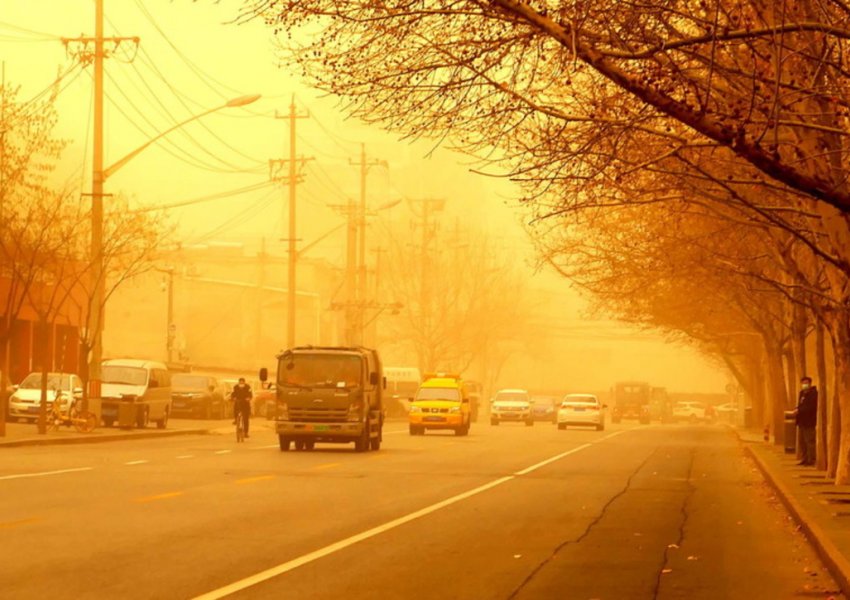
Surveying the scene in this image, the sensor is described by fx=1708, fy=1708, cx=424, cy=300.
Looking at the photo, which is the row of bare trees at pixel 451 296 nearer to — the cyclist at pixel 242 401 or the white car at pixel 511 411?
the white car at pixel 511 411

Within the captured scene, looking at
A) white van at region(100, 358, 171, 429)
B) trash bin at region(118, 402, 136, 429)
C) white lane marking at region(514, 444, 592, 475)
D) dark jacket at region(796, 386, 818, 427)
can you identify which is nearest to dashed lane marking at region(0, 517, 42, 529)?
white lane marking at region(514, 444, 592, 475)

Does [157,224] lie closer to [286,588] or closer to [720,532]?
[720,532]

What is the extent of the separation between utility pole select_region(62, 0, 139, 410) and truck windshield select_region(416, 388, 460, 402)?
1372cm

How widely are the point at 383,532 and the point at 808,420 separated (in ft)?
66.6

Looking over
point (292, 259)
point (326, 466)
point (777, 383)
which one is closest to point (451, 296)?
point (292, 259)

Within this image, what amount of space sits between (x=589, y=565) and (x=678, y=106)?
425 cm

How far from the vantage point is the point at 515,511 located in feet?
72.6

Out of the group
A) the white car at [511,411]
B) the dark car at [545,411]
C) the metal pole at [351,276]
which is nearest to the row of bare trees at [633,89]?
the metal pole at [351,276]

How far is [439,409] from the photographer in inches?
2258

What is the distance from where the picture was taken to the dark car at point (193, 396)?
228 ft

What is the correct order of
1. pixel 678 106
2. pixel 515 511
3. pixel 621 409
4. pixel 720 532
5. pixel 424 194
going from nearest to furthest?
pixel 678 106 → pixel 720 532 → pixel 515 511 → pixel 621 409 → pixel 424 194

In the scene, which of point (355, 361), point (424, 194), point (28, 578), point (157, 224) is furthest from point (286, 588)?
point (424, 194)

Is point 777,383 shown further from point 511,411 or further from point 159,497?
point 159,497

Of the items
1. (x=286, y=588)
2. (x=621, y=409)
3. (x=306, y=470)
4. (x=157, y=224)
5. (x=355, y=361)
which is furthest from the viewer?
(x=621, y=409)
